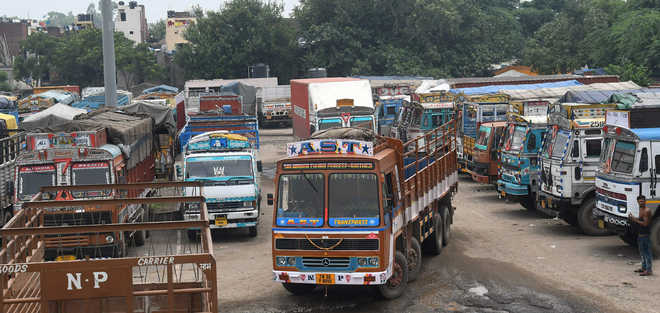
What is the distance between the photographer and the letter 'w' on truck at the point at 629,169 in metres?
15.4

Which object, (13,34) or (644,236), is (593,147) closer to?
(644,236)

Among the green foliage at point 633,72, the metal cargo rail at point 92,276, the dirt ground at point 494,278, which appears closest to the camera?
the metal cargo rail at point 92,276

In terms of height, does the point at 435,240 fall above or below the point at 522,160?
below

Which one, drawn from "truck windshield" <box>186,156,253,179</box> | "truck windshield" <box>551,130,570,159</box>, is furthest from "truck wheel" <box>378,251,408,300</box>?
"truck windshield" <box>186,156,253,179</box>

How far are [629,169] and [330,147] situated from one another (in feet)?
21.7

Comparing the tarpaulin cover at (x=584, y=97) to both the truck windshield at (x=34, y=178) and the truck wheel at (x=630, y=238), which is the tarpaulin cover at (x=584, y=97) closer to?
the truck wheel at (x=630, y=238)

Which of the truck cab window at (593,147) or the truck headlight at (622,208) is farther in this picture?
the truck cab window at (593,147)

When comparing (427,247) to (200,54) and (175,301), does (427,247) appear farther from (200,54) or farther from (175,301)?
(200,54)

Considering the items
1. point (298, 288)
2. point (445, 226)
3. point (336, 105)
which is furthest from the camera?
point (336, 105)

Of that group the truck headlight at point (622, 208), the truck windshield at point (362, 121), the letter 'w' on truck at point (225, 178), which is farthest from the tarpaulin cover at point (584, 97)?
the letter 'w' on truck at point (225, 178)

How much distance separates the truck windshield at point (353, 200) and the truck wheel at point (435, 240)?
4510 mm

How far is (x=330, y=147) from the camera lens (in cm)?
1288

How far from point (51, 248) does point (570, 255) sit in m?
10.3

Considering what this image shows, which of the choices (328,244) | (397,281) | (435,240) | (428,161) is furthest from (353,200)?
(435,240)
